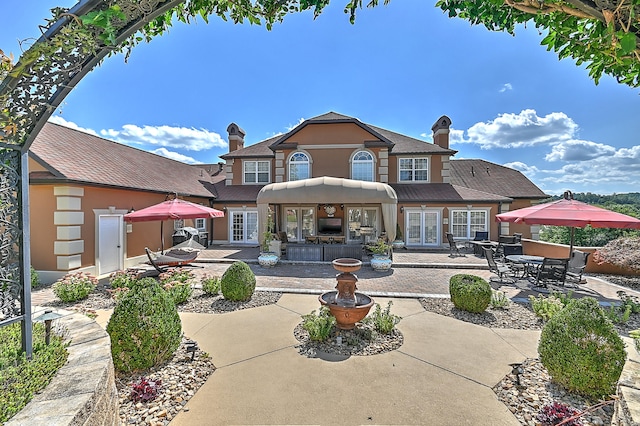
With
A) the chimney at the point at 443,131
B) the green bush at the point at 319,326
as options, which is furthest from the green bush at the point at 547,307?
the chimney at the point at 443,131

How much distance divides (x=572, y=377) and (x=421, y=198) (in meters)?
14.5

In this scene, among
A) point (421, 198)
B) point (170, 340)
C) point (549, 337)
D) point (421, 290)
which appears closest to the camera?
point (549, 337)

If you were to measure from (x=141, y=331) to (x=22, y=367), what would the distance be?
60.9 inches

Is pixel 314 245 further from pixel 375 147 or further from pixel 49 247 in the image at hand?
pixel 49 247

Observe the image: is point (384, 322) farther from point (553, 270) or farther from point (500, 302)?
point (553, 270)

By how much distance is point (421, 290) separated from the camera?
8867mm

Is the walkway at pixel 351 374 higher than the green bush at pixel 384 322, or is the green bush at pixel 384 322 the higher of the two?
the green bush at pixel 384 322

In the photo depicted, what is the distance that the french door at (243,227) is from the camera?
19.3 metres

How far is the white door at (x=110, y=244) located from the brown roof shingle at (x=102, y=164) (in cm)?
156

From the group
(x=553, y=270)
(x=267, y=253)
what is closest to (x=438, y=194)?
(x=553, y=270)

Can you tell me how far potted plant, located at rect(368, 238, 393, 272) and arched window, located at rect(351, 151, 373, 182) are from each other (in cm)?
736

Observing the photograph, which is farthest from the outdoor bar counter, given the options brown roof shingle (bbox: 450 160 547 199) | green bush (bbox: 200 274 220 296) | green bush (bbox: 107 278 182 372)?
brown roof shingle (bbox: 450 160 547 199)

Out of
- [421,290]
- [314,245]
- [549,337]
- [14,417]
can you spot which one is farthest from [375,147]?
[14,417]

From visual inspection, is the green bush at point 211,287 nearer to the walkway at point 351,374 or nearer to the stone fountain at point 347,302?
the walkway at point 351,374
